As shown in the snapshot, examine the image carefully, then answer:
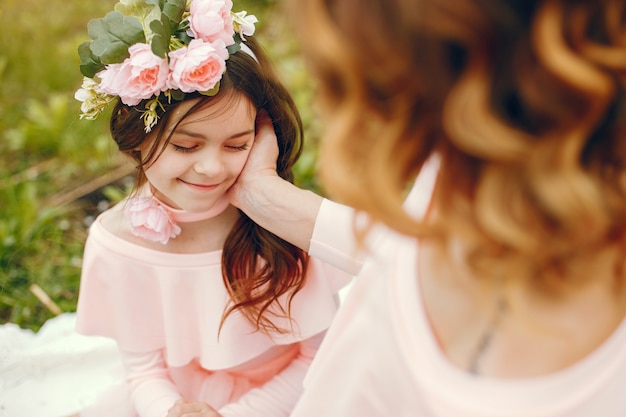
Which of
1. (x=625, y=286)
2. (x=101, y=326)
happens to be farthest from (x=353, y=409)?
(x=101, y=326)

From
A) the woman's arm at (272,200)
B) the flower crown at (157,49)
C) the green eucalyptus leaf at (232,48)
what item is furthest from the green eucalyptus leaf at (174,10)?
the woman's arm at (272,200)

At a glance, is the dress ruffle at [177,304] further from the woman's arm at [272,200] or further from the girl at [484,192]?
the girl at [484,192]

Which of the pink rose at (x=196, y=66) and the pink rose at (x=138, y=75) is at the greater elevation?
the pink rose at (x=196, y=66)

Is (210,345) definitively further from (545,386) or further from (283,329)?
(545,386)

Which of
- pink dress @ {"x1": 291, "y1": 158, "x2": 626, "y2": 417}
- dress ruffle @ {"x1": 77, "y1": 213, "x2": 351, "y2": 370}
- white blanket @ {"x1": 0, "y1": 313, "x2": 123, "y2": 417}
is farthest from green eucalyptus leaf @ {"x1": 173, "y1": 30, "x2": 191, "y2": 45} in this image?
white blanket @ {"x1": 0, "y1": 313, "x2": 123, "y2": 417}

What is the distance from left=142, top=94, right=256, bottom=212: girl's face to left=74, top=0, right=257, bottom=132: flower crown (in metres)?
0.07

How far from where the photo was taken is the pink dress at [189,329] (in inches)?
79.5

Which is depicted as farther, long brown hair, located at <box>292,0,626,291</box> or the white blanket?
the white blanket

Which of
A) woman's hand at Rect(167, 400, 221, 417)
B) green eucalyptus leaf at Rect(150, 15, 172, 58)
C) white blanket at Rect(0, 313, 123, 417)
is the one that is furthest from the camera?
white blanket at Rect(0, 313, 123, 417)

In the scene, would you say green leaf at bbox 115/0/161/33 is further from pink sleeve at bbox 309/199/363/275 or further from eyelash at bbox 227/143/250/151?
pink sleeve at bbox 309/199/363/275

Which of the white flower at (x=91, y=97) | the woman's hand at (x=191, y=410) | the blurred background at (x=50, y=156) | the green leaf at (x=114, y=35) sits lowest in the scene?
the blurred background at (x=50, y=156)

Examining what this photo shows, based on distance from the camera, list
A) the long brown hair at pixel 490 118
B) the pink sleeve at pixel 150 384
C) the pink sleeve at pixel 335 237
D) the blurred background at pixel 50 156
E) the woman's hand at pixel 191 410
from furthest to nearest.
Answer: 1. the blurred background at pixel 50 156
2. the pink sleeve at pixel 150 384
3. the woman's hand at pixel 191 410
4. the pink sleeve at pixel 335 237
5. the long brown hair at pixel 490 118

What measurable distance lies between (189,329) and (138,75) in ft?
2.71

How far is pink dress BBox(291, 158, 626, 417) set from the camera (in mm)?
1069
